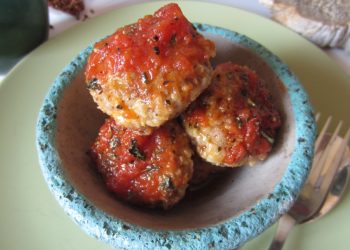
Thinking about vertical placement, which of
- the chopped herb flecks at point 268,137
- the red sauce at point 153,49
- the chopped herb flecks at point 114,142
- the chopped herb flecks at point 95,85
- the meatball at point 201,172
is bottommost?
the meatball at point 201,172

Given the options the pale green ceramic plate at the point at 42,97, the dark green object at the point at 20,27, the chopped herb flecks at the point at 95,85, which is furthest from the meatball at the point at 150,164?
the dark green object at the point at 20,27

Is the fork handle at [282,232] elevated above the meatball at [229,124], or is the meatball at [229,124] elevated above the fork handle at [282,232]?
the meatball at [229,124]

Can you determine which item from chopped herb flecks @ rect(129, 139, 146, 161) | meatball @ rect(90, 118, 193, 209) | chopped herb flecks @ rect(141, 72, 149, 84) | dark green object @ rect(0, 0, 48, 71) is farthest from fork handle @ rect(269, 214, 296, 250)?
dark green object @ rect(0, 0, 48, 71)

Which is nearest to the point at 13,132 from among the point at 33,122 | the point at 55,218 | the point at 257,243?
the point at 33,122

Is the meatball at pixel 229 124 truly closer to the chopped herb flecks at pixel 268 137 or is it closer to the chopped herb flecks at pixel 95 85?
the chopped herb flecks at pixel 268 137

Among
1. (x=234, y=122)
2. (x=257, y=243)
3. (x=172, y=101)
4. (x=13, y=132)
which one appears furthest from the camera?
(x=13, y=132)

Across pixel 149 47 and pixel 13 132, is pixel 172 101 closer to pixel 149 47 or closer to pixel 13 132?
pixel 149 47

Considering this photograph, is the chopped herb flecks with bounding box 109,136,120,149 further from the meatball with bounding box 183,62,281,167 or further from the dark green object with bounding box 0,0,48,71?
the dark green object with bounding box 0,0,48,71
